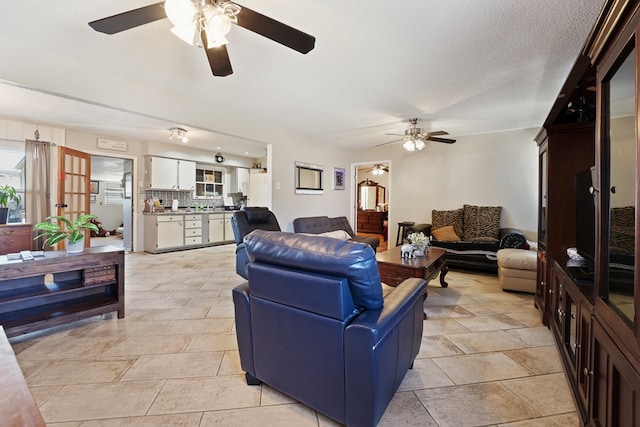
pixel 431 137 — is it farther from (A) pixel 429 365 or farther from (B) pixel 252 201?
(B) pixel 252 201

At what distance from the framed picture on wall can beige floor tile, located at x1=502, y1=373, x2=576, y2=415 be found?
495cm

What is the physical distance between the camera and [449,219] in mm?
5242

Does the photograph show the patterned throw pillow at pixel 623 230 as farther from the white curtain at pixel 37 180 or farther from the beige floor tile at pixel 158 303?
the white curtain at pixel 37 180

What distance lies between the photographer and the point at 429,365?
6.36 ft

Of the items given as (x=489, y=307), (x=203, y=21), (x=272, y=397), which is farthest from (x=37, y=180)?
(x=489, y=307)

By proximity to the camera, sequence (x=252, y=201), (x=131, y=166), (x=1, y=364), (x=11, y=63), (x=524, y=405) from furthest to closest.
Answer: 1. (x=252, y=201)
2. (x=131, y=166)
3. (x=11, y=63)
4. (x=524, y=405)
5. (x=1, y=364)

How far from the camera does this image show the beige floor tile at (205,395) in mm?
1521

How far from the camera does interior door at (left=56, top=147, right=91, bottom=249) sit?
14.4ft

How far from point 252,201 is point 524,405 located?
7.29m

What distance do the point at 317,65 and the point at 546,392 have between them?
114 inches

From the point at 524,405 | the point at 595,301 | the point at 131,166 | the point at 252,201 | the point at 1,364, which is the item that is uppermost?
the point at 131,166

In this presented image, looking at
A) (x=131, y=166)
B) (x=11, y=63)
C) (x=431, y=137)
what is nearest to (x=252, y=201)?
(x=131, y=166)

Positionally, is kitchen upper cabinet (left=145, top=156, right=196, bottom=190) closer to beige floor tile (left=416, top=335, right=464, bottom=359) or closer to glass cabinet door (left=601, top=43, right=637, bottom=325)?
beige floor tile (left=416, top=335, right=464, bottom=359)

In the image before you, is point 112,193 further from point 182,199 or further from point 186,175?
point 186,175
